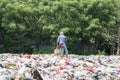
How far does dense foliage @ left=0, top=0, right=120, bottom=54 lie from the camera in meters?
56.2

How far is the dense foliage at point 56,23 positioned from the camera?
184 feet

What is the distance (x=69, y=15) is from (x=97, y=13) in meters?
3.43

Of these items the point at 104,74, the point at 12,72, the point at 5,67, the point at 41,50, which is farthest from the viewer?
the point at 41,50

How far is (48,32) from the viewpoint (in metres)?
56.8

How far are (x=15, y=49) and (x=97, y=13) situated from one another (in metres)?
11.0

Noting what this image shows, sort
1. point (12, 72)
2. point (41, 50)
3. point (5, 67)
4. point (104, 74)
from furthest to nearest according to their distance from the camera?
point (41, 50) < point (104, 74) < point (5, 67) < point (12, 72)

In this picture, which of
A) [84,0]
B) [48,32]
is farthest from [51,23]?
[84,0]

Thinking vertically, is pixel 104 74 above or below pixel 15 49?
above

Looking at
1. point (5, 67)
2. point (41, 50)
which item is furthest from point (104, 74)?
point (41, 50)

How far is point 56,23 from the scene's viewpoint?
186 ft

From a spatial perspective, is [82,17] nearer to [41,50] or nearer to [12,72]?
[41,50]

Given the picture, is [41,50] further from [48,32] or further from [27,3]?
[27,3]

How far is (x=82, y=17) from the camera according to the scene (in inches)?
2229

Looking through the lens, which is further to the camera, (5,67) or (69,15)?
(69,15)
